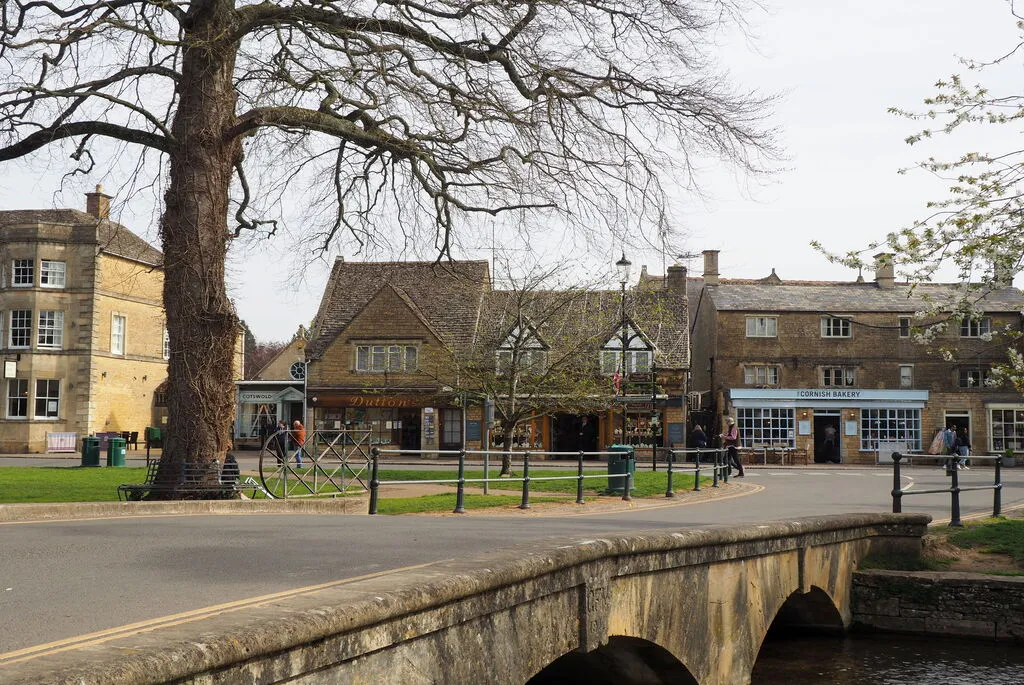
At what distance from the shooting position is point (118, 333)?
1983 inches

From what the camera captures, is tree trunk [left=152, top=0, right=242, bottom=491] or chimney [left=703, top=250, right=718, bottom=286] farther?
chimney [left=703, top=250, right=718, bottom=286]

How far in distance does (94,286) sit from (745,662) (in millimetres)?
42443

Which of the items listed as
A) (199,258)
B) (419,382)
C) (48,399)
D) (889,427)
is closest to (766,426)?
(889,427)

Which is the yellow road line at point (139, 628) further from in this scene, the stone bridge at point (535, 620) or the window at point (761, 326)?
the window at point (761, 326)

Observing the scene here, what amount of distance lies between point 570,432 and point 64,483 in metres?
28.9

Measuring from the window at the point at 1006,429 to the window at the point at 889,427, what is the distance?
2917 mm

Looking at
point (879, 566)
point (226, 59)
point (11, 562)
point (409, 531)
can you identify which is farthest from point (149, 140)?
point (879, 566)

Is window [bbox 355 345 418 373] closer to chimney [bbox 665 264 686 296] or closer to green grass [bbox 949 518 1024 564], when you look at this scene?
chimney [bbox 665 264 686 296]

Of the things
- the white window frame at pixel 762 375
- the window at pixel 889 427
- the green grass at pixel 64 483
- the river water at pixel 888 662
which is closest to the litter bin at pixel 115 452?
the green grass at pixel 64 483

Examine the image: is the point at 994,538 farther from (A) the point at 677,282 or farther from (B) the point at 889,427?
(A) the point at 677,282

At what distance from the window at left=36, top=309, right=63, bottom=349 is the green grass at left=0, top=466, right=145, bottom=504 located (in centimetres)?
1897

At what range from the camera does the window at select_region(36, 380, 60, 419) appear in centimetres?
4698

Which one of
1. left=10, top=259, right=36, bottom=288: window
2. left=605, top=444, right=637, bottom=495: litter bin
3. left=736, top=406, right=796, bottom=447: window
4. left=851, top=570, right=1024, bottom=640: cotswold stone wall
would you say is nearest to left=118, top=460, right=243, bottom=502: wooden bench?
left=605, top=444, right=637, bottom=495: litter bin

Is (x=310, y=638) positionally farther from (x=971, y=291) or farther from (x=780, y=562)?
(x=971, y=291)
